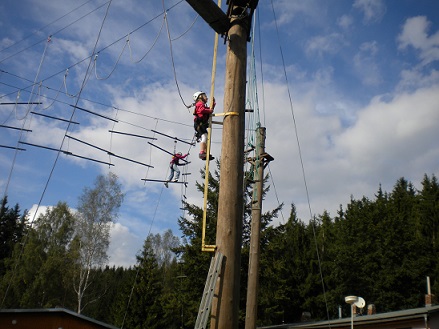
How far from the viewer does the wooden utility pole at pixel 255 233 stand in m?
11.2

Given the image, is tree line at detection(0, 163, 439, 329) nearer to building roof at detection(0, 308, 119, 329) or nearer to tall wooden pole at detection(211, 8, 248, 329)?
building roof at detection(0, 308, 119, 329)

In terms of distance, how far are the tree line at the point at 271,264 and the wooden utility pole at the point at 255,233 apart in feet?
32.1

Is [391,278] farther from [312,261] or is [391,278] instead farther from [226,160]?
[226,160]

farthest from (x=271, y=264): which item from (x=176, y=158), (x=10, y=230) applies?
(x=10, y=230)

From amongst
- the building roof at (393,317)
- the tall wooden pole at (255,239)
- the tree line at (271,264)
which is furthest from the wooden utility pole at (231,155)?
the tree line at (271,264)

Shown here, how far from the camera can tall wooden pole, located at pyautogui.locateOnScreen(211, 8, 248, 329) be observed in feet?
12.5

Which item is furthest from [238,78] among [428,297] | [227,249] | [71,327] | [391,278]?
[391,278]

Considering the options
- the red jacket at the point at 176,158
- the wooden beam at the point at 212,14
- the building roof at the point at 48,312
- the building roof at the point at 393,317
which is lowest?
the building roof at the point at 48,312

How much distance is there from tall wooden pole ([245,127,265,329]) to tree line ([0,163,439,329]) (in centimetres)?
979

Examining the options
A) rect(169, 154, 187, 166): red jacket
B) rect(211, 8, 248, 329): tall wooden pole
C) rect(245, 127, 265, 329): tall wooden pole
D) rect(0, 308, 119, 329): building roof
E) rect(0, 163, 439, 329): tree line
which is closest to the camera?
rect(211, 8, 248, 329): tall wooden pole

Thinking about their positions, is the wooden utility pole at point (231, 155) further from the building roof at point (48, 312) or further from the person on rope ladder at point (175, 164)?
the building roof at point (48, 312)

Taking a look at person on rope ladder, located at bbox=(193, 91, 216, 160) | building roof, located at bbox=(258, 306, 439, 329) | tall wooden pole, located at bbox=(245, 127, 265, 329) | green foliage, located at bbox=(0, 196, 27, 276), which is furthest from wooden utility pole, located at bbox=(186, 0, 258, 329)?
green foliage, located at bbox=(0, 196, 27, 276)

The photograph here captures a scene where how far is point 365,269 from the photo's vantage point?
30.8m

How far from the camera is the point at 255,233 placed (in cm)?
1203
